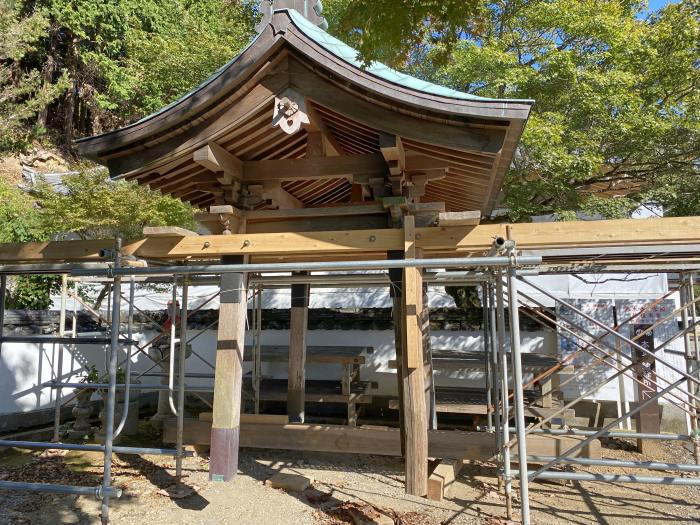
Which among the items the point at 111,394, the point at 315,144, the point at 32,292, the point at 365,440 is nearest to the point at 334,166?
the point at 315,144

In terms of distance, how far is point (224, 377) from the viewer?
451 centimetres

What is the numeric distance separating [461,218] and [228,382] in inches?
99.6

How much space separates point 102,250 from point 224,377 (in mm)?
1590

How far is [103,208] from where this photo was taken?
1054 cm

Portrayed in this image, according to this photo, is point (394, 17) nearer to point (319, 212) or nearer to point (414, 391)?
point (319, 212)

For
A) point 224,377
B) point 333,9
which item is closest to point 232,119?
point 224,377

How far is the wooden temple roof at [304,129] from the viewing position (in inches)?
160

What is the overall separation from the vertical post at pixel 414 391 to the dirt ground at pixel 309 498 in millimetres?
393

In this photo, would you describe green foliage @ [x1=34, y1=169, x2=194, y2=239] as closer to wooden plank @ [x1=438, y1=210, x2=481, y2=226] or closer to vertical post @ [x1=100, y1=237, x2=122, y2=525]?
vertical post @ [x1=100, y1=237, x2=122, y2=525]

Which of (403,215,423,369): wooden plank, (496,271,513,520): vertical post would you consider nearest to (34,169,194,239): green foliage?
(403,215,423,369): wooden plank

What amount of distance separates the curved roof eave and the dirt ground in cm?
342

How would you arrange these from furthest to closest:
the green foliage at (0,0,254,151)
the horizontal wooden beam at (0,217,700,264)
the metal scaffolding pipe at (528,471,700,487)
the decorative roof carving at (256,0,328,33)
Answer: the green foliage at (0,0,254,151) < the decorative roof carving at (256,0,328,33) < the horizontal wooden beam at (0,217,700,264) < the metal scaffolding pipe at (528,471,700,487)

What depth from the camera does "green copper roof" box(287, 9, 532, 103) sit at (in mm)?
4078

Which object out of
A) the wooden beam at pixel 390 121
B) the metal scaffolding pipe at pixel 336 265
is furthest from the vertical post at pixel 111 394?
the wooden beam at pixel 390 121
